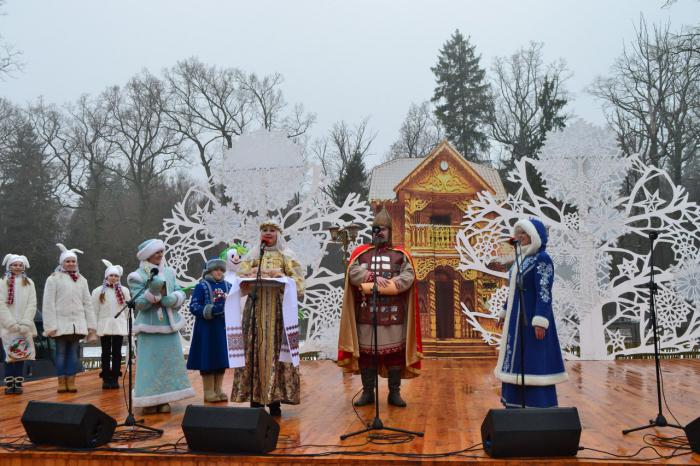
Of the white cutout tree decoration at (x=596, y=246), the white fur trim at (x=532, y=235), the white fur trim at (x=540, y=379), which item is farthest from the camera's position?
the white cutout tree decoration at (x=596, y=246)

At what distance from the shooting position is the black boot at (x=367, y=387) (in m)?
5.54

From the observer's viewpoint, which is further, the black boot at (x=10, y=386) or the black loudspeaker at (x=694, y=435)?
the black boot at (x=10, y=386)

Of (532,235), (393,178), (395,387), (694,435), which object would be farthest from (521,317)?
(393,178)

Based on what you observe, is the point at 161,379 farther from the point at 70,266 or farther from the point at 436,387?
the point at 436,387

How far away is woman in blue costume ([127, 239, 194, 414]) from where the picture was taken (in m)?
5.34

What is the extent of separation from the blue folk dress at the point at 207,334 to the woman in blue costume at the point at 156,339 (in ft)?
0.67

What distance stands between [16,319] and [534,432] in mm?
5850

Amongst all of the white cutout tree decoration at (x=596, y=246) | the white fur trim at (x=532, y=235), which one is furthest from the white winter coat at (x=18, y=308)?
the white cutout tree decoration at (x=596, y=246)

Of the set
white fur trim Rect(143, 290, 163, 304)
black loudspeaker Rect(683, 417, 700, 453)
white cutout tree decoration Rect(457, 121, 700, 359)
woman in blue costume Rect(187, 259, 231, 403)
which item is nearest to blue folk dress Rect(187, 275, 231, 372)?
woman in blue costume Rect(187, 259, 231, 403)

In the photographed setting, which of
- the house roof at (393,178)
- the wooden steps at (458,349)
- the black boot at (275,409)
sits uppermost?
the house roof at (393,178)

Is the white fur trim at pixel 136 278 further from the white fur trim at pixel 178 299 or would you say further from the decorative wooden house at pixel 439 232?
the decorative wooden house at pixel 439 232

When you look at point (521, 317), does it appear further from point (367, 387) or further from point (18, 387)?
point (18, 387)

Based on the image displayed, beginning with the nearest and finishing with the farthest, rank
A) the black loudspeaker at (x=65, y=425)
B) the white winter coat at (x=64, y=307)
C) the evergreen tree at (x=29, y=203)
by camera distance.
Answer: the black loudspeaker at (x=65, y=425) → the white winter coat at (x=64, y=307) → the evergreen tree at (x=29, y=203)

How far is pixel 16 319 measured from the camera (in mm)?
6961
